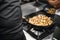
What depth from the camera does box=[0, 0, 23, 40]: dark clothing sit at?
72 cm

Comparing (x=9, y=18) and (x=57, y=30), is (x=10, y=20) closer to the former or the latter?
(x=9, y=18)

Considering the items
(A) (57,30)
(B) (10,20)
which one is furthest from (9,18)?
(A) (57,30)

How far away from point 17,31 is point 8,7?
19 centimetres

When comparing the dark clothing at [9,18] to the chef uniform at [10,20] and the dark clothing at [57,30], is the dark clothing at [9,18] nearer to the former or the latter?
the chef uniform at [10,20]

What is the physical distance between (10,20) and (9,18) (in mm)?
15

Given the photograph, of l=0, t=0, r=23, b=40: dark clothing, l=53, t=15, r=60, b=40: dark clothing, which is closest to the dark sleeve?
l=0, t=0, r=23, b=40: dark clothing

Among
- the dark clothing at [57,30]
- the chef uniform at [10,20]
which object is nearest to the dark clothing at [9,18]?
the chef uniform at [10,20]

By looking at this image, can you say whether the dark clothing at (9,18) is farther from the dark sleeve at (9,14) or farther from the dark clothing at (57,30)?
the dark clothing at (57,30)

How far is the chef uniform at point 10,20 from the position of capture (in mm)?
721

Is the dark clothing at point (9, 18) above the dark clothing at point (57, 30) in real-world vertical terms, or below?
above

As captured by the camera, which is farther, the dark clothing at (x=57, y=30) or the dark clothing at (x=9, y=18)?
the dark clothing at (x=57, y=30)

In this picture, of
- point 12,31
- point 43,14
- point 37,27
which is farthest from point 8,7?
point 43,14

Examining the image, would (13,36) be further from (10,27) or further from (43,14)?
(43,14)

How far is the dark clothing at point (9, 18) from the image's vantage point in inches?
28.4
